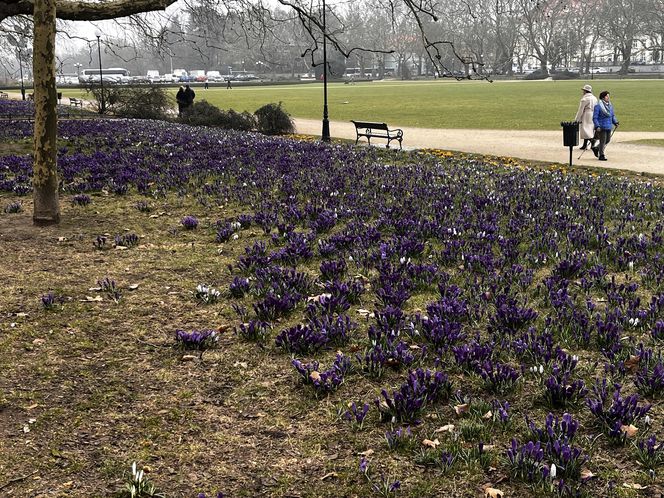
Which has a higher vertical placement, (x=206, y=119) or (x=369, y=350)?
(x=206, y=119)

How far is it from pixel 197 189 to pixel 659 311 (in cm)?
800

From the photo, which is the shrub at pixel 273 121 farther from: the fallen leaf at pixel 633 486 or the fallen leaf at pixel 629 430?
the fallen leaf at pixel 633 486

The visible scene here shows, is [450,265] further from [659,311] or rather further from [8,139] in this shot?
[8,139]

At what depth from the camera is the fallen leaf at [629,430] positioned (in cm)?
321

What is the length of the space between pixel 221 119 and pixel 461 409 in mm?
24531

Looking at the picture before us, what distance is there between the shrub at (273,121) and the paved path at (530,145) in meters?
1.01

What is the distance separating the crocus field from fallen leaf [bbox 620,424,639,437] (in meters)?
0.02

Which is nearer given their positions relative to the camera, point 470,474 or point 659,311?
point 470,474

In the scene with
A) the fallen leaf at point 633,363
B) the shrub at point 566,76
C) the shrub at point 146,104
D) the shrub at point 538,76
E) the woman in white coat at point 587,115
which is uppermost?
the shrub at point 538,76

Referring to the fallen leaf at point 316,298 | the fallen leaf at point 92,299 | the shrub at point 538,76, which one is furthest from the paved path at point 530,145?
the shrub at point 538,76

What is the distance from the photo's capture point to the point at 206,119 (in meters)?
26.9

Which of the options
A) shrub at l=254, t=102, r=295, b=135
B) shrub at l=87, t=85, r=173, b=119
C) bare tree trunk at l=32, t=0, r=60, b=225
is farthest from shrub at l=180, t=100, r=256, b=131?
bare tree trunk at l=32, t=0, r=60, b=225

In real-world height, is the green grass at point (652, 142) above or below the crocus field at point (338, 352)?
above

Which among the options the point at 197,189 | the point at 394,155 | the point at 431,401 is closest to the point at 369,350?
the point at 431,401
